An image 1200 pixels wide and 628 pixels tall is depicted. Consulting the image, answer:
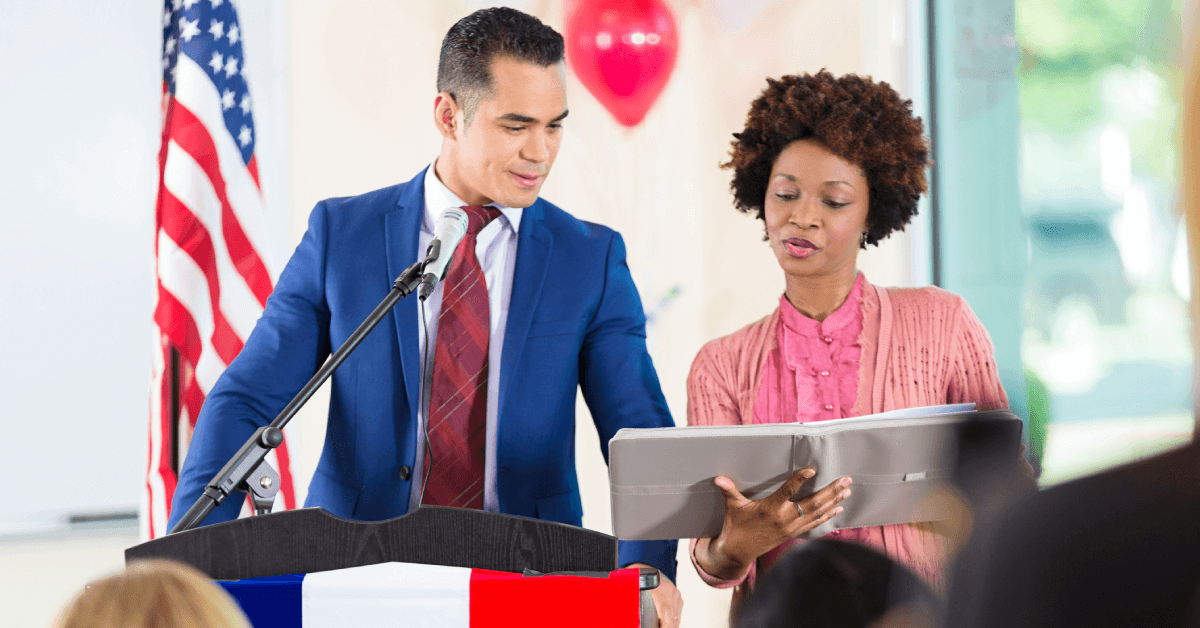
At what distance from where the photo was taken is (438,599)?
1118 millimetres

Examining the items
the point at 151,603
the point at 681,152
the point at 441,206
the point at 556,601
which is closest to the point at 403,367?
the point at 441,206

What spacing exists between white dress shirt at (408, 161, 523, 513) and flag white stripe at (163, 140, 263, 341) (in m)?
1.11

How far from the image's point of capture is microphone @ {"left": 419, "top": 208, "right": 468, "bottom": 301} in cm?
134

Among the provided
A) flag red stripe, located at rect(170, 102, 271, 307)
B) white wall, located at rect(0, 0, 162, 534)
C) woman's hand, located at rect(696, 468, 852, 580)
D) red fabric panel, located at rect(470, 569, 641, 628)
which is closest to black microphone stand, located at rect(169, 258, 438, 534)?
red fabric panel, located at rect(470, 569, 641, 628)

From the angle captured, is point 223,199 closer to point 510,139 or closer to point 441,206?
point 441,206

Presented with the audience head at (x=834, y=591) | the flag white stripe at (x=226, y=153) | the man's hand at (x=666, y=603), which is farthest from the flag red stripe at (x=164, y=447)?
the audience head at (x=834, y=591)

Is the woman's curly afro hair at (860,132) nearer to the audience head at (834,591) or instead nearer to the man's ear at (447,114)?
the man's ear at (447,114)

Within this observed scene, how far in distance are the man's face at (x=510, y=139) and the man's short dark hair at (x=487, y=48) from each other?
0.02m

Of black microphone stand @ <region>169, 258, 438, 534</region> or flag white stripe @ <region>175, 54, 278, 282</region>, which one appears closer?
black microphone stand @ <region>169, 258, 438, 534</region>

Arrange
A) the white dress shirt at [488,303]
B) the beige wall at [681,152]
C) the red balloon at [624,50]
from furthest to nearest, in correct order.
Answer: the beige wall at [681,152]
the red balloon at [624,50]
the white dress shirt at [488,303]

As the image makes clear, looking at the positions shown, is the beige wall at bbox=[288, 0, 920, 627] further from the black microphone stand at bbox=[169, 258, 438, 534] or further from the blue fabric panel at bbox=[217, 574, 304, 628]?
the blue fabric panel at bbox=[217, 574, 304, 628]

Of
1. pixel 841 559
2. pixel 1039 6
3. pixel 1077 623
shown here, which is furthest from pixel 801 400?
pixel 1039 6

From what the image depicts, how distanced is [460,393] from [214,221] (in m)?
1.41

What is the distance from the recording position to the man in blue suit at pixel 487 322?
1.73 m
